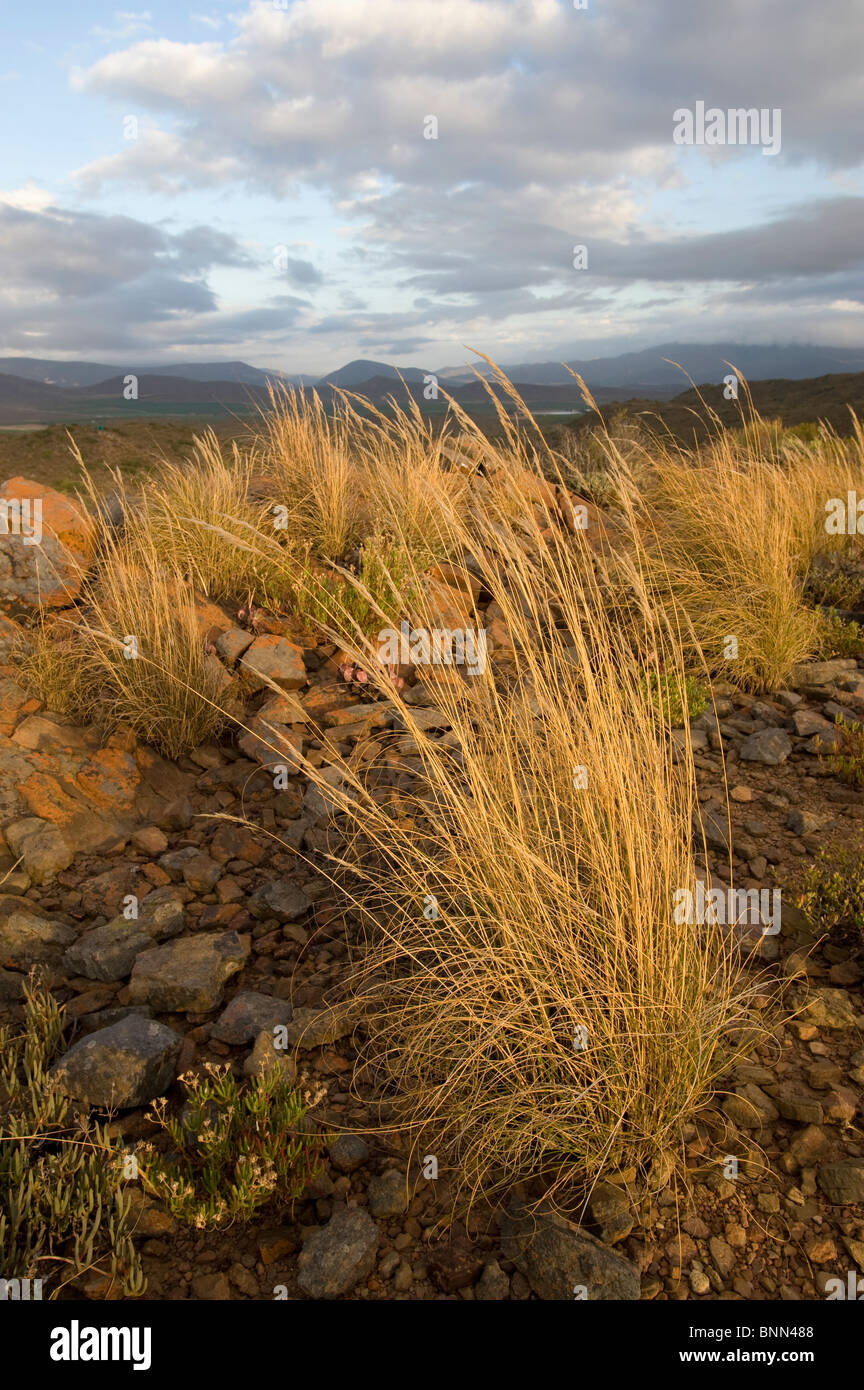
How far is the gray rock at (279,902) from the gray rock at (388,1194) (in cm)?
107

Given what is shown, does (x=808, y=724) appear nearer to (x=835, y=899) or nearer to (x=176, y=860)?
(x=835, y=899)

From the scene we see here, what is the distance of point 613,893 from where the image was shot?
6.37 ft

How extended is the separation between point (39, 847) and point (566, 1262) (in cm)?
245

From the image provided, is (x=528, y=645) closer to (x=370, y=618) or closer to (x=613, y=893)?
(x=613, y=893)

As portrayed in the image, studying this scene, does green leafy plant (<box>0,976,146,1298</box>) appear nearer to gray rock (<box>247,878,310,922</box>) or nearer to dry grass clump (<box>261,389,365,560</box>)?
gray rock (<box>247,878,310,922</box>)

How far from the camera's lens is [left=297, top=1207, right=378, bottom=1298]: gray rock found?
172cm

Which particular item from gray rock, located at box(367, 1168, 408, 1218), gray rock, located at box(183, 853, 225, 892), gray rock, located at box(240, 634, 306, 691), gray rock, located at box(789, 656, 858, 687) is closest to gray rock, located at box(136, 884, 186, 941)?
gray rock, located at box(183, 853, 225, 892)

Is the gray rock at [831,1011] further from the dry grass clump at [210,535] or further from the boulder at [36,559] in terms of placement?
the boulder at [36,559]

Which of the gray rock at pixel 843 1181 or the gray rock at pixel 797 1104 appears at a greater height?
the gray rock at pixel 797 1104

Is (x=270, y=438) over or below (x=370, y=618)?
over

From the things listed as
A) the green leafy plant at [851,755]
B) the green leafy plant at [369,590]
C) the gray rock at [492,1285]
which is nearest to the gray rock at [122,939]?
the gray rock at [492,1285]

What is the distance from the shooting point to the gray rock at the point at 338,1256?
5.64 ft

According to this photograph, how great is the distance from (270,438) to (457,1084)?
6032 millimetres
